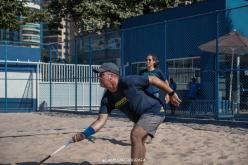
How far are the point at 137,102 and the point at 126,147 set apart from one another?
357 centimetres

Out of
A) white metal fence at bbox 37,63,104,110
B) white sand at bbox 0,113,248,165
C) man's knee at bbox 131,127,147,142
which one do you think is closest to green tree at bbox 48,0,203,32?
white metal fence at bbox 37,63,104,110

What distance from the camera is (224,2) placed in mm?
20406

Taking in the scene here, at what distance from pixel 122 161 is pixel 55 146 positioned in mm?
2442

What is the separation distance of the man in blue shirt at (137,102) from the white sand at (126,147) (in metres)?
1.96

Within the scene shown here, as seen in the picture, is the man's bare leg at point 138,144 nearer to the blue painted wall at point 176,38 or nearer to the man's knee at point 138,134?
the man's knee at point 138,134

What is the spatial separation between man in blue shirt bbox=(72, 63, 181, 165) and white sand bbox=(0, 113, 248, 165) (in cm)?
196

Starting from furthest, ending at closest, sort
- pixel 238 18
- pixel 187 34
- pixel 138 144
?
pixel 187 34 → pixel 238 18 → pixel 138 144

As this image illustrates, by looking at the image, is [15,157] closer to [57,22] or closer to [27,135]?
[27,135]

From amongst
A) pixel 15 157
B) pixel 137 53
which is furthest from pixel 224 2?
pixel 15 157

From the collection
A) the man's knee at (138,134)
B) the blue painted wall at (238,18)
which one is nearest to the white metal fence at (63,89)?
the blue painted wall at (238,18)

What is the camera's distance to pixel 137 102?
18.9ft

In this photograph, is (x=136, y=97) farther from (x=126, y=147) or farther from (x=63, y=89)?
(x=63, y=89)

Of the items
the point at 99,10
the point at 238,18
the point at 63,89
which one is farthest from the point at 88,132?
the point at 99,10

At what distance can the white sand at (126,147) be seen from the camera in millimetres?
7883
